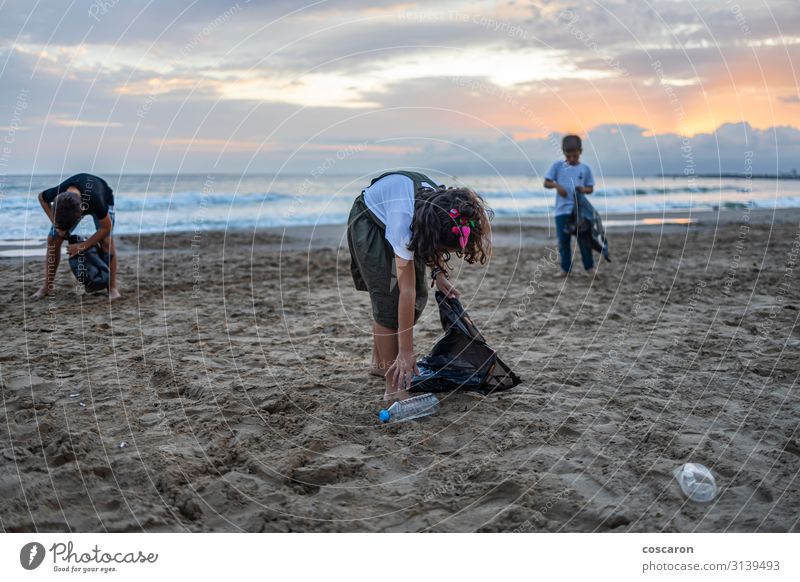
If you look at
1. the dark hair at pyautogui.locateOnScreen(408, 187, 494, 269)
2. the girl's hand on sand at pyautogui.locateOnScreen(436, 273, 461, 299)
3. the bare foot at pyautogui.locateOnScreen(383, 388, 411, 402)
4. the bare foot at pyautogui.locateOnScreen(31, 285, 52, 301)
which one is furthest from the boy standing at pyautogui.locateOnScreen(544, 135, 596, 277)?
the bare foot at pyautogui.locateOnScreen(31, 285, 52, 301)

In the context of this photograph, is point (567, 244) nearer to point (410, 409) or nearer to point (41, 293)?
point (410, 409)

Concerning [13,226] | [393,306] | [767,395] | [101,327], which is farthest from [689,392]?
[13,226]

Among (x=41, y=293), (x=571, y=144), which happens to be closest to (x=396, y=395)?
(x=41, y=293)

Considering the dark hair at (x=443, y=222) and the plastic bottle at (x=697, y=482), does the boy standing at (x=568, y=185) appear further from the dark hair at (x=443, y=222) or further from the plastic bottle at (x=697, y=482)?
the plastic bottle at (x=697, y=482)

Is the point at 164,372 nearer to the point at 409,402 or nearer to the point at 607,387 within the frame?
the point at 409,402

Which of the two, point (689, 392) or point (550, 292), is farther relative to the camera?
point (550, 292)

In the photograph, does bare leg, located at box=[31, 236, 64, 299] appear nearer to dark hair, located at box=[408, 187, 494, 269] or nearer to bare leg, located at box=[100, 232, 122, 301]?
bare leg, located at box=[100, 232, 122, 301]

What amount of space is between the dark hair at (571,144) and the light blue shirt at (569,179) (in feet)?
0.87

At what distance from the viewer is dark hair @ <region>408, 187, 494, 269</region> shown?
13.3 feet

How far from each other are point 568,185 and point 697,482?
20.9 feet

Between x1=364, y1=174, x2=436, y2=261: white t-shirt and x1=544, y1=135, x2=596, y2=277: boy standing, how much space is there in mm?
5243

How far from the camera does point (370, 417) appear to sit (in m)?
4.53

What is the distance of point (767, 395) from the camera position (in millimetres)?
4824

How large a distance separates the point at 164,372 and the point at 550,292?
507 centimetres
